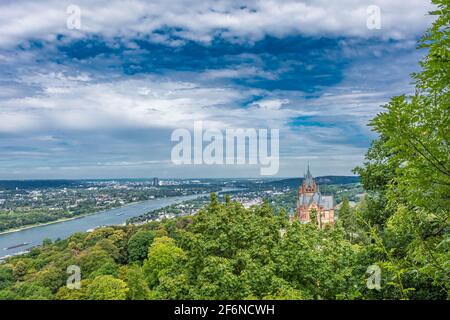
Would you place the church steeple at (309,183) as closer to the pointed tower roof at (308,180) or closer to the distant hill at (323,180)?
the pointed tower roof at (308,180)

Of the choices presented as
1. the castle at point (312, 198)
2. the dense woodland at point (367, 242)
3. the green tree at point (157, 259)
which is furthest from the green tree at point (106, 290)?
the castle at point (312, 198)

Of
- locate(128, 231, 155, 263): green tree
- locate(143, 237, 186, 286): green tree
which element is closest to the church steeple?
locate(128, 231, 155, 263): green tree

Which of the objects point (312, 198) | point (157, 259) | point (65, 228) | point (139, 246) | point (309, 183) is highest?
point (309, 183)

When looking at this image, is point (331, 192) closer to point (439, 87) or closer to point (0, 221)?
point (0, 221)

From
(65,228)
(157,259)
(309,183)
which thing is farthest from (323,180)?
(65,228)

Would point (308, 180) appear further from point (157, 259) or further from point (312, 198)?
point (157, 259)
